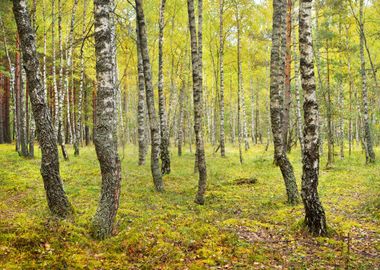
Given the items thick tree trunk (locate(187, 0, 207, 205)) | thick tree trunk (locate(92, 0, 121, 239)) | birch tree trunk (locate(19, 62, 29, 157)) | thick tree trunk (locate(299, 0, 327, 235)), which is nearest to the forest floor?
thick tree trunk (locate(92, 0, 121, 239))

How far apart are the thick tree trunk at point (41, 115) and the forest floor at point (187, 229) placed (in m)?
0.55

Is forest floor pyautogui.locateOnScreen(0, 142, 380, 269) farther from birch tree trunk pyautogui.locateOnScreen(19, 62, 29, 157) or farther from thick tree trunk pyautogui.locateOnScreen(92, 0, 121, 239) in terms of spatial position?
birch tree trunk pyautogui.locateOnScreen(19, 62, 29, 157)

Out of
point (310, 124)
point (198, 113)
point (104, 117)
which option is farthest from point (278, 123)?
point (104, 117)

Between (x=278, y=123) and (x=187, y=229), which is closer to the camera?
(x=187, y=229)

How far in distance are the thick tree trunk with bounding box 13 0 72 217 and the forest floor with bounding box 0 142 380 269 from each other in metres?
0.55

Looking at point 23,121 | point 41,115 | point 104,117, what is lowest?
point 104,117

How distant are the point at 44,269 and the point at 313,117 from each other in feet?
19.9

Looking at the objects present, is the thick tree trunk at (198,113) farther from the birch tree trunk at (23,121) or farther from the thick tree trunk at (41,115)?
the birch tree trunk at (23,121)

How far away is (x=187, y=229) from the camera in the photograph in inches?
278

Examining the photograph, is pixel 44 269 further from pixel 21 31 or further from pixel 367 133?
pixel 367 133

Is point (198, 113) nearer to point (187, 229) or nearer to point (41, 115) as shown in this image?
point (187, 229)

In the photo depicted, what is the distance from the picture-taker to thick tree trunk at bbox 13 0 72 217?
6.70 m

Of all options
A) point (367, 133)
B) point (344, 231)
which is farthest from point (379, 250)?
point (367, 133)

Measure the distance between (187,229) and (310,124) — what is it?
3.70 m
